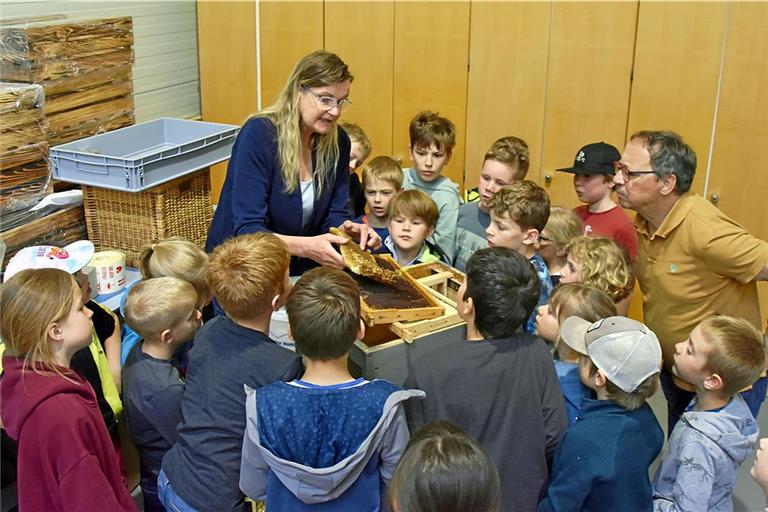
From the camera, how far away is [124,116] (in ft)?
16.3

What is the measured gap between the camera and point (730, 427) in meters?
2.59

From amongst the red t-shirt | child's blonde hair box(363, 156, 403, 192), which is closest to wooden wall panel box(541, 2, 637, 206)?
the red t-shirt

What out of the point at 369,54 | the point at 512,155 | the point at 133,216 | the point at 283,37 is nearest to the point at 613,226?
the point at 512,155

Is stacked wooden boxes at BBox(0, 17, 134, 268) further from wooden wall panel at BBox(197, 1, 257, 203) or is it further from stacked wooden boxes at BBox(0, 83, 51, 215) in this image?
wooden wall panel at BBox(197, 1, 257, 203)

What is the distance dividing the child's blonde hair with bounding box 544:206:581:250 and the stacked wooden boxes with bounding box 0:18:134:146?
2822 mm

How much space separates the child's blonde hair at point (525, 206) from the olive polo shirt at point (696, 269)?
0.47 metres

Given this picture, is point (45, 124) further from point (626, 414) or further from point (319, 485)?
point (626, 414)

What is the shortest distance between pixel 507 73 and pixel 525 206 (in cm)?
221

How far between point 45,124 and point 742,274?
349 centimetres

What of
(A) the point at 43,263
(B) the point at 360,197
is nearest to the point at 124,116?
(B) the point at 360,197

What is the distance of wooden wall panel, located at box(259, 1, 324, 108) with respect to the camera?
19.5 ft

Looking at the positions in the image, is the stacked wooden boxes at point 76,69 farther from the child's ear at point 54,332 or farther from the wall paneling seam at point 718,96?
the wall paneling seam at point 718,96

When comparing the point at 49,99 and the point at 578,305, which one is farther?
the point at 49,99

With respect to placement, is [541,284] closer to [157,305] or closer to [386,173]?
[386,173]
